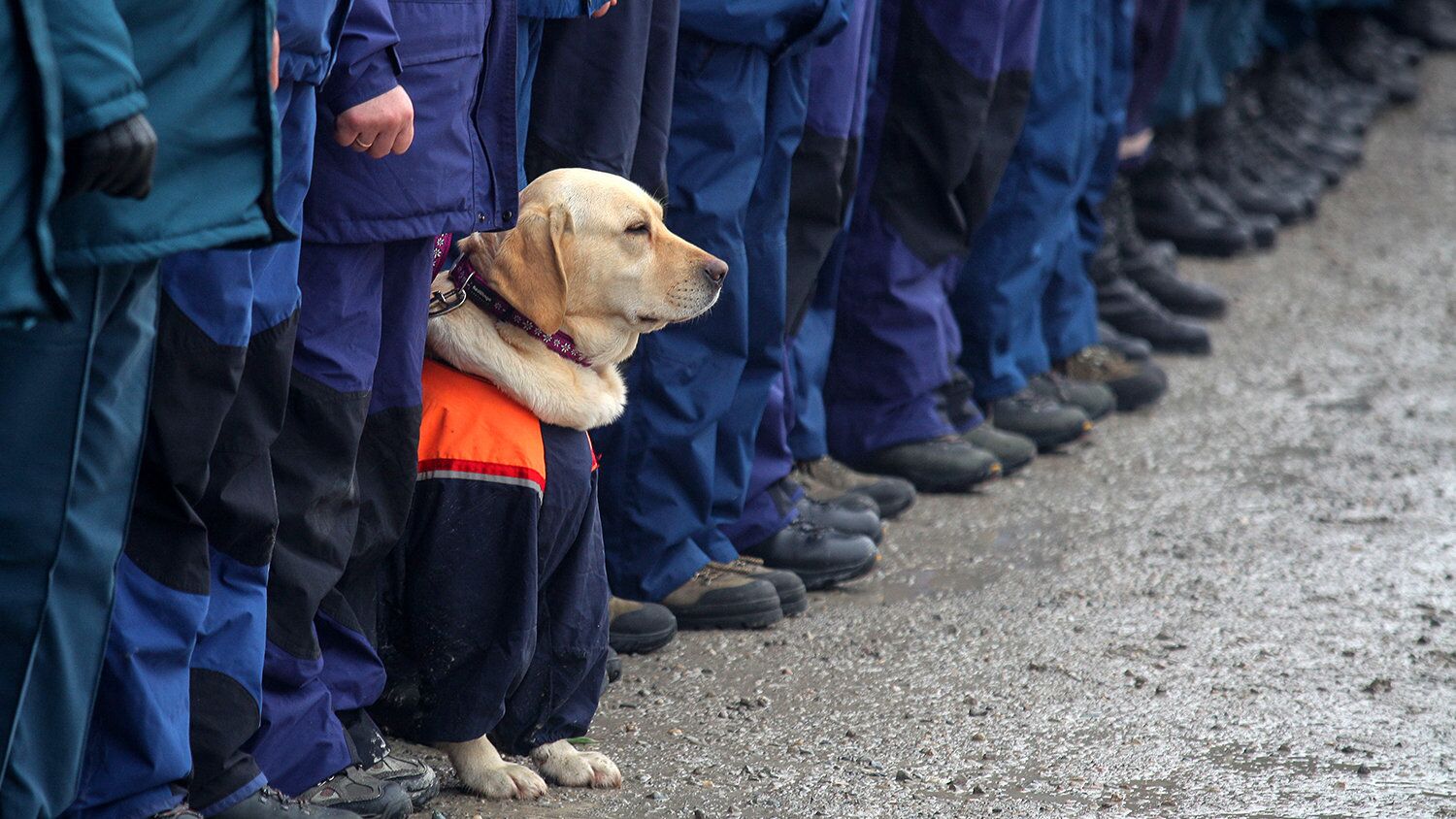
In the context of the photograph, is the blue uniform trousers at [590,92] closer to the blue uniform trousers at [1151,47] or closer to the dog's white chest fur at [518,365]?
the dog's white chest fur at [518,365]

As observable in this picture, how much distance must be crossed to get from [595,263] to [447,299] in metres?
0.27

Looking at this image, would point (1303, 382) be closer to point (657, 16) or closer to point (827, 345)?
point (827, 345)

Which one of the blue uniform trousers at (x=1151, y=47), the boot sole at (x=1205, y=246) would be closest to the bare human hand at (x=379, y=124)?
the blue uniform trousers at (x=1151, y=47)

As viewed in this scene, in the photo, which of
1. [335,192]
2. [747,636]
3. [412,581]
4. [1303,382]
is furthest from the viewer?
[1303,382]

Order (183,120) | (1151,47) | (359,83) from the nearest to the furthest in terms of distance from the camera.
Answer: (183,120)
(359,83)
(1151,47)

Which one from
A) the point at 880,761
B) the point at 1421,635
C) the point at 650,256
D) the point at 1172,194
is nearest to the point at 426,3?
the point at 650,256

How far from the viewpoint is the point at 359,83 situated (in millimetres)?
2447

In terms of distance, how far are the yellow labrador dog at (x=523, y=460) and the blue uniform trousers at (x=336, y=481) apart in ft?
0.32

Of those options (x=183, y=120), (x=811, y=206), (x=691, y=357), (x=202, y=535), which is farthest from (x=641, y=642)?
(x=183, y=120)

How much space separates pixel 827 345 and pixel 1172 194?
3960mm

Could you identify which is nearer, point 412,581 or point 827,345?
point 412,581

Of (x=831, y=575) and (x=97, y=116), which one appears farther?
(x=831, y=575)

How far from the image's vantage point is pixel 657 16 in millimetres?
3309

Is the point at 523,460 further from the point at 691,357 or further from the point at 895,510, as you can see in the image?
the point at 895,510
